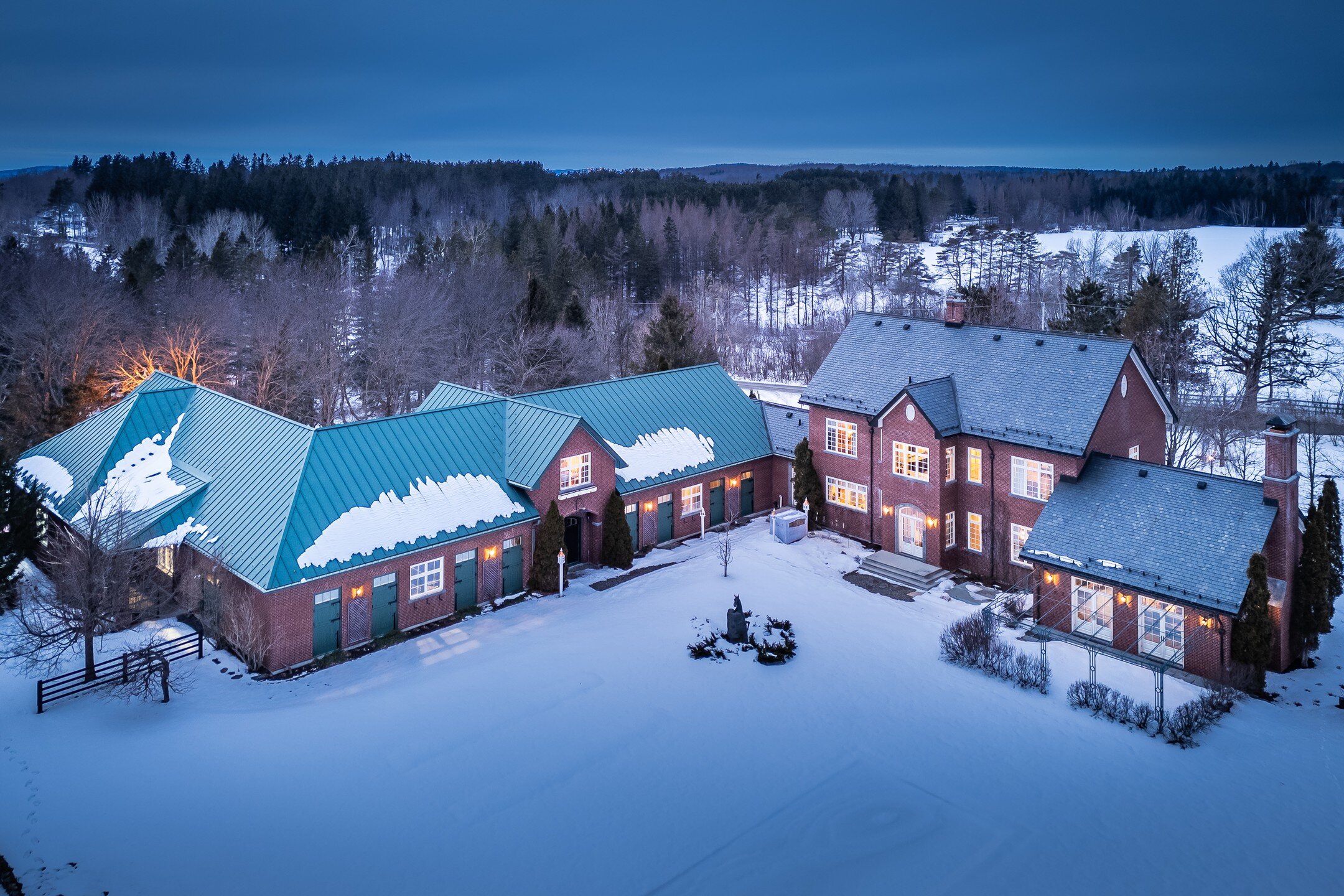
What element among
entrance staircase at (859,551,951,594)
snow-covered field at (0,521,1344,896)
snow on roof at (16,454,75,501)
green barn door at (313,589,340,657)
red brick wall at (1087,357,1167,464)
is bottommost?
snow-covered field at (0,521,1344,896)

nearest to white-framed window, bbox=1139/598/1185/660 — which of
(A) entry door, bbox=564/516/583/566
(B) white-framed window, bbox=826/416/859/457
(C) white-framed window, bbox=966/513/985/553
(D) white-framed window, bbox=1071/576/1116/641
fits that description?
(D) white-framed window, bbox=1071/576/1116/641

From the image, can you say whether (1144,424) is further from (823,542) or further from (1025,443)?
(823,542)

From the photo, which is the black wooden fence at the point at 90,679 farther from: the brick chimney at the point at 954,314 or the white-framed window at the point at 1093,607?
the brick chimney at the point at 954,314

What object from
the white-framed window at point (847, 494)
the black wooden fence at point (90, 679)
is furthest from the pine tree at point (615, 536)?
the black wooden fence at point (90, 679)

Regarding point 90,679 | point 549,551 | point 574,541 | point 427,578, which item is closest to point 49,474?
point 90,679

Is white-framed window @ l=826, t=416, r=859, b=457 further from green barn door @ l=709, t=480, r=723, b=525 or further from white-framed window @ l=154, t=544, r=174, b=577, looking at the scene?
white-framed window @ l=154, t=544, r=174, b=577
